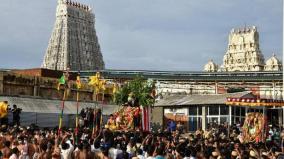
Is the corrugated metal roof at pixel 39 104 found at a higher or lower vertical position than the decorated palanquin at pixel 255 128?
higher

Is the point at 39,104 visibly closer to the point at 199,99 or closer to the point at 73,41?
the point at 199,99

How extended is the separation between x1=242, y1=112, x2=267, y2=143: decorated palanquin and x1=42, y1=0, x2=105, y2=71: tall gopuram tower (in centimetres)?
8580

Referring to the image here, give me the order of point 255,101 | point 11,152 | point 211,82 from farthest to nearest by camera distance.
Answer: point 211,82
point 255,101
point 11,152

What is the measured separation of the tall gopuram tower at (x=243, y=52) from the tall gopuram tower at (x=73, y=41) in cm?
3963

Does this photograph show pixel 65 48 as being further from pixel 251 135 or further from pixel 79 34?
pixel 251 135

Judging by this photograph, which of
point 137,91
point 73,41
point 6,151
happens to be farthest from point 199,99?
point 73,41

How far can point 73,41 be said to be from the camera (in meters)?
117

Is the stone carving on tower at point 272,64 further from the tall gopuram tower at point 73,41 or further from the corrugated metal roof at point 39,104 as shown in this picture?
the corrugated metal roof at point 39,104

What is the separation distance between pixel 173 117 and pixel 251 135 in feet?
50.0

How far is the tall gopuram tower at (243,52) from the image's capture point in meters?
140

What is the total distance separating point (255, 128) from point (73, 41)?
9349 cm

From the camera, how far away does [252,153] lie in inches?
627

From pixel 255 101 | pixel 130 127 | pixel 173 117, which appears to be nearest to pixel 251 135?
pixel 255 101

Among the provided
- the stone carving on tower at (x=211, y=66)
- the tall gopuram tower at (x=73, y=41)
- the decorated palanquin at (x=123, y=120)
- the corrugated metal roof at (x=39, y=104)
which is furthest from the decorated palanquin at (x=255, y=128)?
the stone carving on tower at (x=211, y=66)
